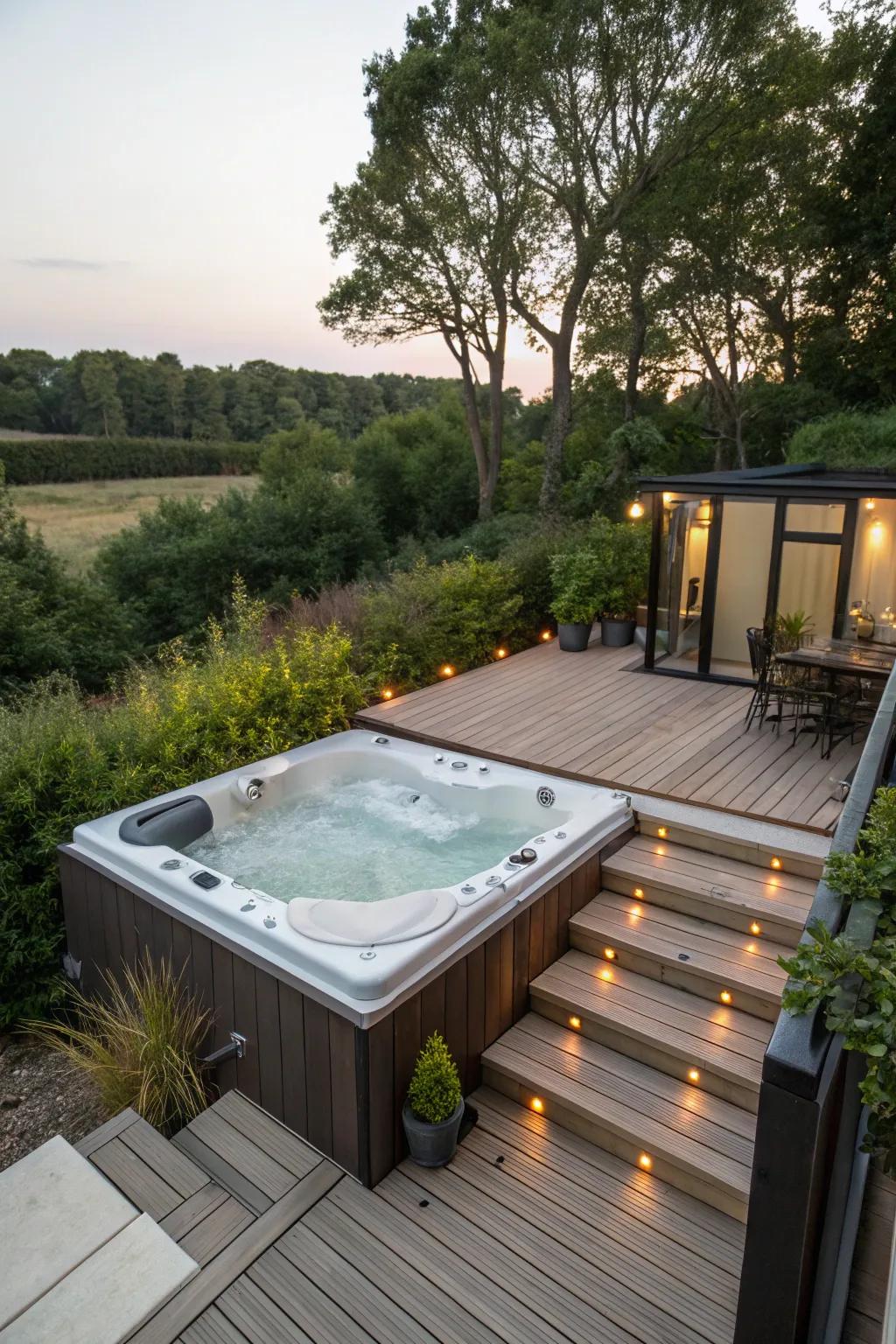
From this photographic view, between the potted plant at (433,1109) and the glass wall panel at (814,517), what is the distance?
17.6ft

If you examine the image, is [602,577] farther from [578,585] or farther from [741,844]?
[741,844]

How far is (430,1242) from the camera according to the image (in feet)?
8.52

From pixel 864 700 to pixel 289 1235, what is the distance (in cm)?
Result: 466

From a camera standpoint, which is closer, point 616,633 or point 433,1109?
point 433,1109

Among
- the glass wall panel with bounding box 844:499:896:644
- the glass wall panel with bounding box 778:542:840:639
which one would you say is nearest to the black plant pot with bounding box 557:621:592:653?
the glass wall panel with bounding box 778:542:840:639

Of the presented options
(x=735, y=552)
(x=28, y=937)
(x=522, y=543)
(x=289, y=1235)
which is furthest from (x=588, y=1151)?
(x=522, y=543)

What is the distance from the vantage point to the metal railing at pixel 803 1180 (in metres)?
1.61

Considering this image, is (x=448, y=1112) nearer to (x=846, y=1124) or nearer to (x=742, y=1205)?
(x=742, y=1205)

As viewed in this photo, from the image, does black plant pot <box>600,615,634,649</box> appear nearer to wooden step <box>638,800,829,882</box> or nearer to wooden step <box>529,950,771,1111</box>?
wooden step <box>638,800,829,882</box>

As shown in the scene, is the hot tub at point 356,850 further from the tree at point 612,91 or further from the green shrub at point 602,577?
A: the tree at point 612,91

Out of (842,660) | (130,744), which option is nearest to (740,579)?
(842,660)

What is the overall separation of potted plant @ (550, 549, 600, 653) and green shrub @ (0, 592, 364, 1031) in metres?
2.68

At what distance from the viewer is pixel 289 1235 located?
260cm

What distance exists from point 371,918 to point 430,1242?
1097mm
